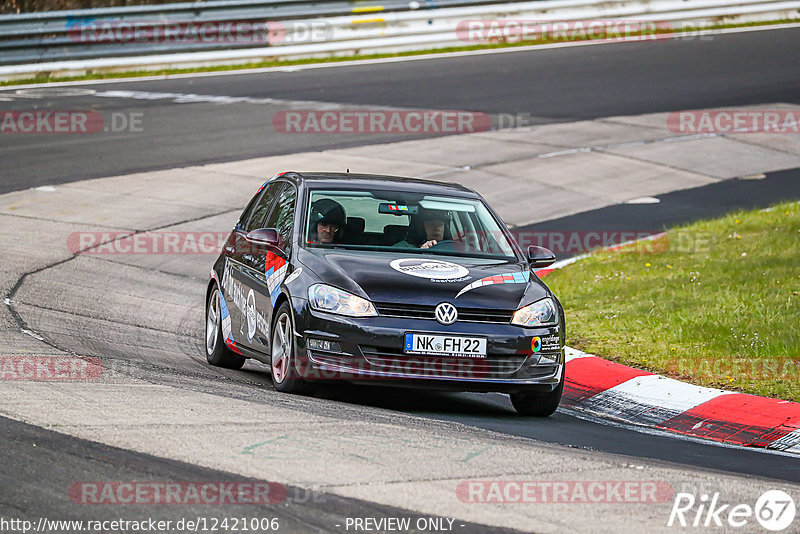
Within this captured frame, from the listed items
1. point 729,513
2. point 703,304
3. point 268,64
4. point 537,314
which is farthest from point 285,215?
point 268,64

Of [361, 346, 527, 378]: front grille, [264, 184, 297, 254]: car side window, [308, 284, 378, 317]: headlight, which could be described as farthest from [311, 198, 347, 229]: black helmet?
[361, 346, 527, 378]: front grille

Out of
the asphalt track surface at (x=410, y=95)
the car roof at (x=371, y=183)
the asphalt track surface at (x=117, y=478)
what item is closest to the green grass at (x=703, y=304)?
the car roof at (x=371, y=183)

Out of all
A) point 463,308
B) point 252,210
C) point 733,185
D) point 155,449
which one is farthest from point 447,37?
point 155,449

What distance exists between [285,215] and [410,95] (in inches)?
565

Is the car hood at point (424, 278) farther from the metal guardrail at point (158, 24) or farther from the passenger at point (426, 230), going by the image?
the metal guardrail at point (158, 24)

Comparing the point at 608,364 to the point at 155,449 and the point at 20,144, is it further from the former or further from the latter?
the point at 20,144

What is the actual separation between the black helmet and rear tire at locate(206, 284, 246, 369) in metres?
1.36

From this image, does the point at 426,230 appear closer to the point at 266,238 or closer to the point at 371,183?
the point at 371,183

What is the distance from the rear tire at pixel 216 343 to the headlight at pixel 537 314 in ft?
8.59

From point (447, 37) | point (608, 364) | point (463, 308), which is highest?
point (447, 37)

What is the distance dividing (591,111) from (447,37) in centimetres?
627

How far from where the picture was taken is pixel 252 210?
33.1ft

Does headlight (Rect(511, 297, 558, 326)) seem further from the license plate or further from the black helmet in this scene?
the black helmet

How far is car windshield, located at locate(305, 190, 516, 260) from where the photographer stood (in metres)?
8.79
